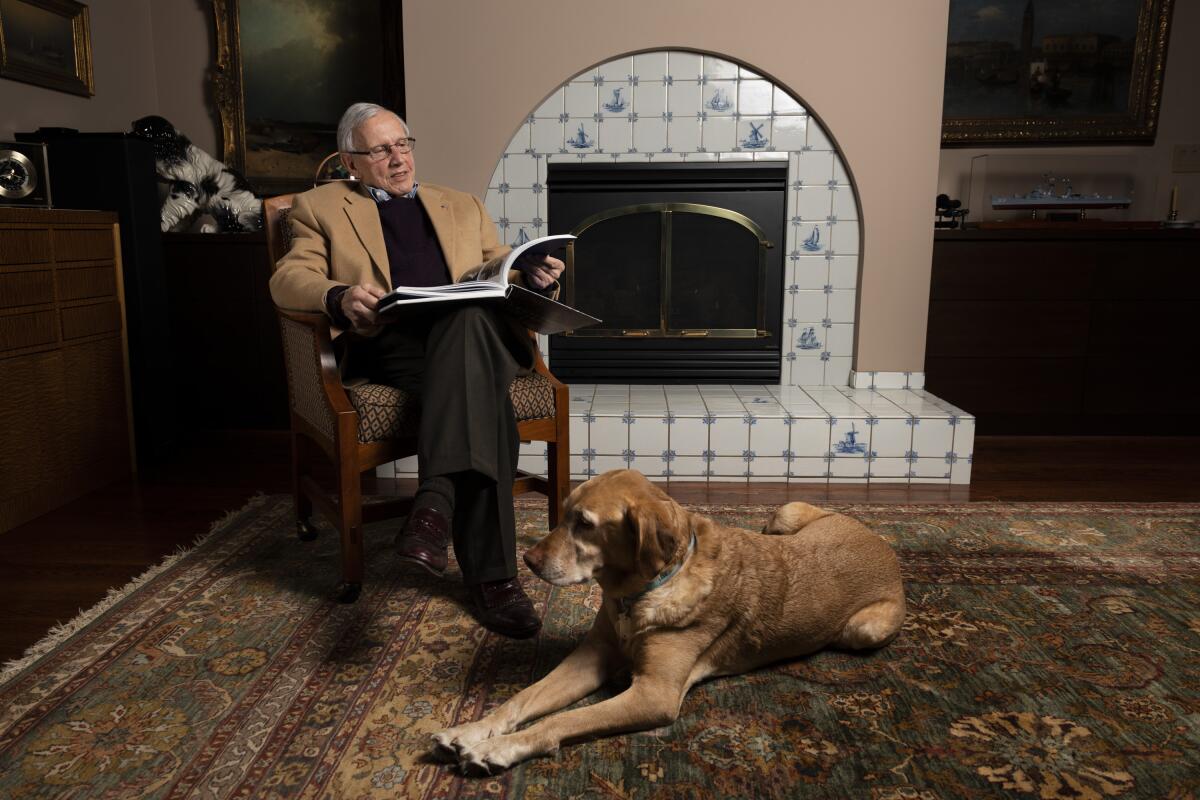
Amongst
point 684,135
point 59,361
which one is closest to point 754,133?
point 684,135

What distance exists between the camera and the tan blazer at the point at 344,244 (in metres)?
1.97

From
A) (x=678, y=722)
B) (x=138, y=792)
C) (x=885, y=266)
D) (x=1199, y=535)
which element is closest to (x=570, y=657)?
(x=678, y=722)

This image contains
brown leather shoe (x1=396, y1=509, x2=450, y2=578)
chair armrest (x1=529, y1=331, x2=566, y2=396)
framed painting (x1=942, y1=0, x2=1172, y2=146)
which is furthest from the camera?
framed painting (x1=942, y1=0, x2=1172, y2=146)

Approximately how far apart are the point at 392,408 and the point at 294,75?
104 inches

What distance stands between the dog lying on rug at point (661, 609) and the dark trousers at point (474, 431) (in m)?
0.33

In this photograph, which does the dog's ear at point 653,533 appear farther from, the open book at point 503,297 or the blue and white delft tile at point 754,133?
the blue and white delft tile at point 754,133

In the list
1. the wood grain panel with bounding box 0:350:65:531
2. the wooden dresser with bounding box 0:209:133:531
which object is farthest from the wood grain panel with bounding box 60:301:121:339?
the wood grain panel with bounding box 0:350:65:531

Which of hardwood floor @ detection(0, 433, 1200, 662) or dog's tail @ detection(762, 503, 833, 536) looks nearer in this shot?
dog's tail @ detection(762, 503, 833, 536)

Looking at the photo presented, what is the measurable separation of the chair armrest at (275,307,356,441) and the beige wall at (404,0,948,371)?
1333 mm

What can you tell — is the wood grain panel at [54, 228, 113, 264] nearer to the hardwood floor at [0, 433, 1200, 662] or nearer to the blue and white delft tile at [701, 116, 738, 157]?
the hardwood floor at [0, 433, 1200, 662]

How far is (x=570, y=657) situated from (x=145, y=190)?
8.52 ft

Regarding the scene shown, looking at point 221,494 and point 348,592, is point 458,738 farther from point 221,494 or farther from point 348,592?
point 221,494

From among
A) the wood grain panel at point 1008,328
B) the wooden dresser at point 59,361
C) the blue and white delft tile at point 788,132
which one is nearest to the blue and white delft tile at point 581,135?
the blue and white delft tile at point 788,132

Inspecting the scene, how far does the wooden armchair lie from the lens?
186cm
